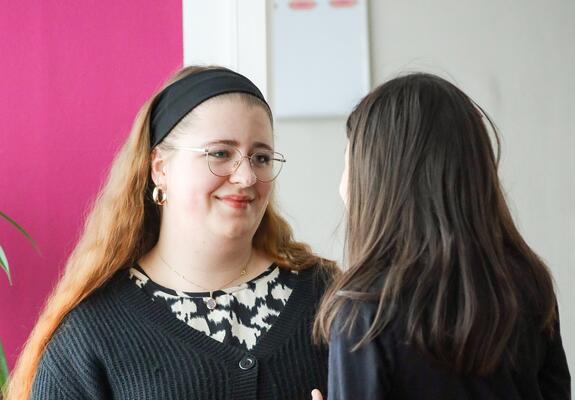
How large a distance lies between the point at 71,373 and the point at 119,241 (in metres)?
0.33

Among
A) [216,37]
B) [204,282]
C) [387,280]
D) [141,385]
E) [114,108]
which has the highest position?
[216,37]

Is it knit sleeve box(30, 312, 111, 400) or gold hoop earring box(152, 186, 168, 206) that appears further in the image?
gold hoop earring box(152, 186, 168, 206)

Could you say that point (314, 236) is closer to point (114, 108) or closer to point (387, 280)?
point (114, 108)

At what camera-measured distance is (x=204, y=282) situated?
5.52 feet

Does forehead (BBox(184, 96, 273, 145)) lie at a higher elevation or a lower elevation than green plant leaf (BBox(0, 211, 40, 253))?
higher

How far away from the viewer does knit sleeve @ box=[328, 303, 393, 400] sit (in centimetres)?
111

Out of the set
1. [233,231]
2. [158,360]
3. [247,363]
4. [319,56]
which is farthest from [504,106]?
[158,360]

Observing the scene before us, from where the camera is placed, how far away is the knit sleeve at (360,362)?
1109mm

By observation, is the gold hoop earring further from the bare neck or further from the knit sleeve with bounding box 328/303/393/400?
the knit sleeve with bounding box 328/303/393/400

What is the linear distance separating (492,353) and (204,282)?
29.9 inches

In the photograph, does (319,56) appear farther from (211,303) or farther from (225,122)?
(211,303)

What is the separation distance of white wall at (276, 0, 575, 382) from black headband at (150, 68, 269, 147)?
35.4 inches

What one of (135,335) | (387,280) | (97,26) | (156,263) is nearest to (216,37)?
(97,26)

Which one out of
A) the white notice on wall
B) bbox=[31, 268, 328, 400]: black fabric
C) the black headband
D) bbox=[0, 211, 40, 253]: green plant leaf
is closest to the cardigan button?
bbox=[31, 268, 328, 400]: black fabric
